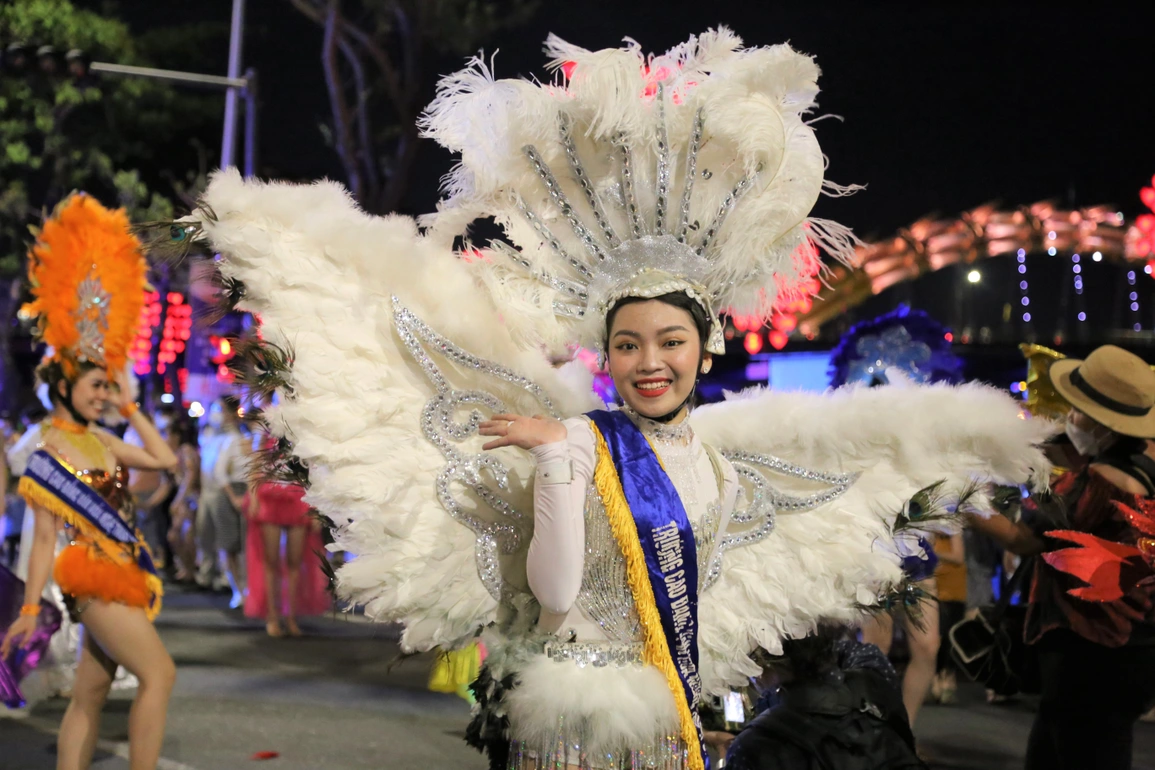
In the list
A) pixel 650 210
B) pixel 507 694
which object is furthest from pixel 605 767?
pixel 650 210

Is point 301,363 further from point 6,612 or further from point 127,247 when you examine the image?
point 6,612

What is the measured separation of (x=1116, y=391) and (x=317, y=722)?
453 centimetres

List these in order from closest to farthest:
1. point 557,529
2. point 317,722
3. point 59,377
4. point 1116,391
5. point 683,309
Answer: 1. point 557,529
2. point 683,309
3. point 1116,391
4. point 59,377
5. point 317,722

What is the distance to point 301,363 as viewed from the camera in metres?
2.65

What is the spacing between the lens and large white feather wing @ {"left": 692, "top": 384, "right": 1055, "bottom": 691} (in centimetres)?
302

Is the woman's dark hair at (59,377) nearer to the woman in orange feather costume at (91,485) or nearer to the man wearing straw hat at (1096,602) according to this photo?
the woman in orange feather costume at (91,485)

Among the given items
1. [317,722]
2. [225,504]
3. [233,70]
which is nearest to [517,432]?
[317,722]

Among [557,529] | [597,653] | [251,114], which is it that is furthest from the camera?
[251,114]

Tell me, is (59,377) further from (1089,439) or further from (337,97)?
(337,97)

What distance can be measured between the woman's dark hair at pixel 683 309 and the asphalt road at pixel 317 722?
2209 millimetres

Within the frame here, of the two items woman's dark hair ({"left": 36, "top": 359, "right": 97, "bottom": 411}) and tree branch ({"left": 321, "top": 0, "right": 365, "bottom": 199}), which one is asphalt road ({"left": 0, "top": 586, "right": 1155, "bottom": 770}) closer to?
woman's dark hair ({"left": 36, "top": 359, "right": 97, "bottom": 411})

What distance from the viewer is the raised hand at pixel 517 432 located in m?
2.48

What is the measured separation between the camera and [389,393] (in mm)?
2760

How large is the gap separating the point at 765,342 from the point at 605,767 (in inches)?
498
